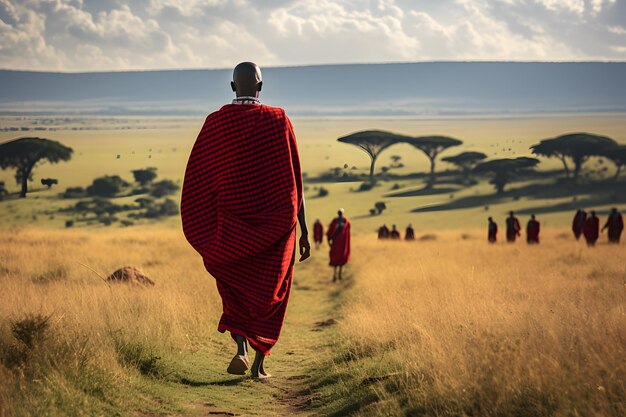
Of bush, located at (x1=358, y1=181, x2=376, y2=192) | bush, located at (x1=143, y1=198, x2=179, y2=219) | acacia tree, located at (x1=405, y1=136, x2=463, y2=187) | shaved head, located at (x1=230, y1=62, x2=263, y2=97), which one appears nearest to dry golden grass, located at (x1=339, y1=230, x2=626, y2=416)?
shaved head, located at (x1=230, y1=62, x2=263, y2=97)

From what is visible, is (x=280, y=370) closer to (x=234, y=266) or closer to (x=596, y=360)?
(x=234, y=266)

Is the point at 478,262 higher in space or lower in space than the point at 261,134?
lower

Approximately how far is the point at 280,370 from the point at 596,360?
353cm

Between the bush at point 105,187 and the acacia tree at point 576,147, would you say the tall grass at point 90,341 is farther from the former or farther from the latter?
the acacia tree at point 576,147

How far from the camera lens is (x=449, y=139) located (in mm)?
71500

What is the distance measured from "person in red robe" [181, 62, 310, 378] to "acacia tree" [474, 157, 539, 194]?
6101 centimetres

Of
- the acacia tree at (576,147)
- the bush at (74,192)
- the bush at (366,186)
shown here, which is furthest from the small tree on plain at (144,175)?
the acacia tree at (576,147)

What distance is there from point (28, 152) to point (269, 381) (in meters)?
54.5

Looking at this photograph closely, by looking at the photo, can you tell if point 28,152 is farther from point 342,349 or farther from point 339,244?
point 342,349

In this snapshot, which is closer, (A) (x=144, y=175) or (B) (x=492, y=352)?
(B) (x=492, y=352)

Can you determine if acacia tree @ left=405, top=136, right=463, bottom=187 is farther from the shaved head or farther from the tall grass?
the shaved head

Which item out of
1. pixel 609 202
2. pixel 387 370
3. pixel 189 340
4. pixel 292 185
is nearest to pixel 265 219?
pixel 292 185

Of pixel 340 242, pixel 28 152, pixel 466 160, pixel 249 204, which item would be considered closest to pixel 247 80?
pixel 249 204

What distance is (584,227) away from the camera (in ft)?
75.5
